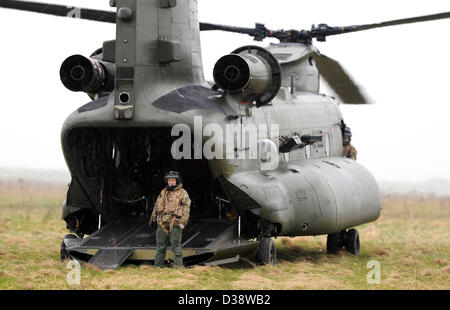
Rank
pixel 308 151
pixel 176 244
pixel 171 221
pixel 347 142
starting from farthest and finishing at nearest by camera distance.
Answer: pixel 347 142 → pixel 308 151 → pixel 171 221 → pixel 176 244

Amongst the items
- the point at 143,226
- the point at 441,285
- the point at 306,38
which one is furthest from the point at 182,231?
the point at 306,38

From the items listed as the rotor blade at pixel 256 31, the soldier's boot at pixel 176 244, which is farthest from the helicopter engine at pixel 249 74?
the rotor blade at pixel 256 31

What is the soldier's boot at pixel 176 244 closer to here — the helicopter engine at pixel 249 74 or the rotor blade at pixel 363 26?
the helicopter engine at pixel 249 74

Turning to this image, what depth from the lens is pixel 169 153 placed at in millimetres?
17203

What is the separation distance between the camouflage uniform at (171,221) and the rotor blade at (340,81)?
712cm

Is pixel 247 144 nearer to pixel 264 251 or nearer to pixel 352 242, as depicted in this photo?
pixel 264 251

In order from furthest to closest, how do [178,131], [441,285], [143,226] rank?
[143,226] → [178,131] → [441,285]

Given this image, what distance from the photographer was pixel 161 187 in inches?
695

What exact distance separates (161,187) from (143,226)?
89 centimetres

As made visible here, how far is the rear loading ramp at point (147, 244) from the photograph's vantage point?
15453mm

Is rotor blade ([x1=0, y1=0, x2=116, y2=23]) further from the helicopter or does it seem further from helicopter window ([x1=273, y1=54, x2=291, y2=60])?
helicopter window ([x1=273, y1=54, x2=291, y2=60])

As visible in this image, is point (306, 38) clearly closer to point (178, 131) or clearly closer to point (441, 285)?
point (178, 131)

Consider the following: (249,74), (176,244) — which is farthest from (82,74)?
(176,244)

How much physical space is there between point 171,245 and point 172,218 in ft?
1.46
